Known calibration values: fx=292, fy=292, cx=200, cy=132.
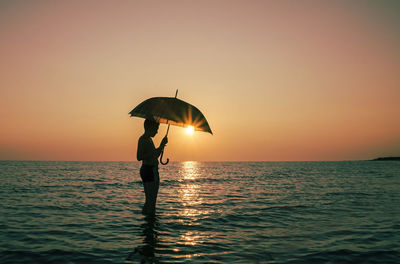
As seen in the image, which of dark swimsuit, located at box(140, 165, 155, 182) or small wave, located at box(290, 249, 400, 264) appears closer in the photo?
small wave, located at box(290, 249, 400, 264)

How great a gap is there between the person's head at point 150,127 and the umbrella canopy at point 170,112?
291 millimetres

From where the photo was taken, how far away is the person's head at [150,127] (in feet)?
27.7

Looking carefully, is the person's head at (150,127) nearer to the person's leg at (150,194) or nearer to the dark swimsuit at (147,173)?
the dark swimsuit at (147,173)

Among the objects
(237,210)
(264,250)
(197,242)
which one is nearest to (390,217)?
(237,210)

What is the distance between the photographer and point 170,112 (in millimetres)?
7879

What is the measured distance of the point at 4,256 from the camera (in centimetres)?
629

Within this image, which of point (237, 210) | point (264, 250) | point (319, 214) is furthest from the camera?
point (237, 210)

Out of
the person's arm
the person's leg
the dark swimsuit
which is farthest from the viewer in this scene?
the person's leg

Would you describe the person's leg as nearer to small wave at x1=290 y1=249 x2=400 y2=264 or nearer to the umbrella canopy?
the umbrella canopy

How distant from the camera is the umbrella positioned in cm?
781

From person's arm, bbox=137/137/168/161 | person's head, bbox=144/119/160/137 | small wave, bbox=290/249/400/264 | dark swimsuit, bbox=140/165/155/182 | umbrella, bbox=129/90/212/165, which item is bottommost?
small wave, bbox=290/249/400/264

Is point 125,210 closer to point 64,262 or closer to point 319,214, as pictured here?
point 64,262

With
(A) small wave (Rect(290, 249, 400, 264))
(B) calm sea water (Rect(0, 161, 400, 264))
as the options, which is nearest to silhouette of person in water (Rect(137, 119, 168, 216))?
(B) calm sea water (Rect(0, 161, 400, 264))

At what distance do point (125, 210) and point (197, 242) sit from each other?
6231 mm
